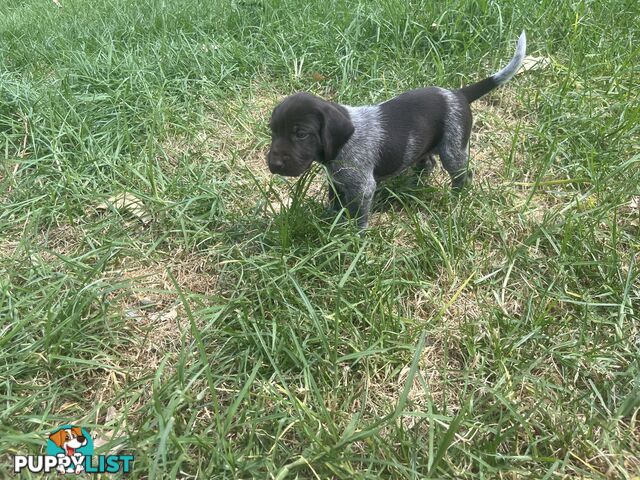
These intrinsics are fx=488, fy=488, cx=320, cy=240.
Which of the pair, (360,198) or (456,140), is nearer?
(360,198)

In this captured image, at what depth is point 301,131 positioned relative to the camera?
3.18 meters

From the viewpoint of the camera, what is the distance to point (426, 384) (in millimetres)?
2541

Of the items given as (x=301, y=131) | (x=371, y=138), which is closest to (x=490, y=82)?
(x=371, y=138)

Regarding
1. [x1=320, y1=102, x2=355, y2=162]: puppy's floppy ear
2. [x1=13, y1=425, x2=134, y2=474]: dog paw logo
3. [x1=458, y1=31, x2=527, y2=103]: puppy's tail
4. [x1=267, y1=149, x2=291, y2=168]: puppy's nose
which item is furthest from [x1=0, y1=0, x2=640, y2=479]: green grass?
[x1=458, y1=31, x2=527, y2=103]: puppy's tail

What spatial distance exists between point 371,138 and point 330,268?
1075 millimetres

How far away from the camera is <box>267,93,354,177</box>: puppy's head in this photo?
3.13 metres

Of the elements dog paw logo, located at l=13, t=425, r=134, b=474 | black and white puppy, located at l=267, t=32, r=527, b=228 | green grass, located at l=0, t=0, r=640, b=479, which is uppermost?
black and white puppy, located at l=267, t=32, r=527, b=228

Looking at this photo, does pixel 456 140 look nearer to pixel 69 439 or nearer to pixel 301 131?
pixel 301 131

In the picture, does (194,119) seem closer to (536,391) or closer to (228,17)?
(228,17)

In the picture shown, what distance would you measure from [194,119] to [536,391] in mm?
3871

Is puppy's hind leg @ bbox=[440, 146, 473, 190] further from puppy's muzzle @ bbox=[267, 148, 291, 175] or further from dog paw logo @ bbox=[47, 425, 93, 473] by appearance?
dog paw logo @ bbox=[47, 425, 93, 473]

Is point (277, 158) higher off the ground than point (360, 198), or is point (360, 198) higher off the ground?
point (277, 158)

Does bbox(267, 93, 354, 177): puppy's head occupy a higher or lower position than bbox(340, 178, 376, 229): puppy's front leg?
higher

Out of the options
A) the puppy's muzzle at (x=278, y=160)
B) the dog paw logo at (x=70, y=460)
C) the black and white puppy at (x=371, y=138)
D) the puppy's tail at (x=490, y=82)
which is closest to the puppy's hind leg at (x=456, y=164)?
the black and white puppy at (x=371, y=138)
